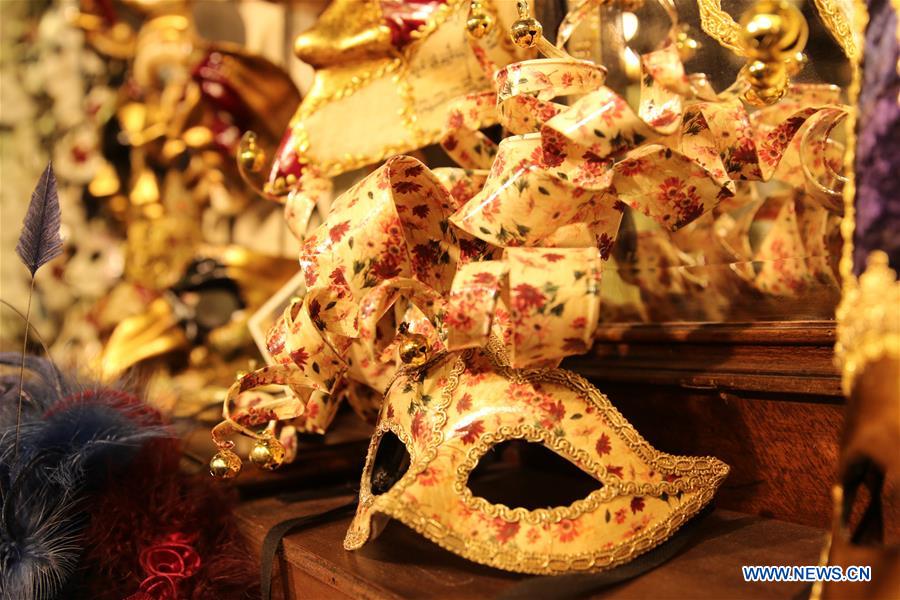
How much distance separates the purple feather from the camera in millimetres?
626

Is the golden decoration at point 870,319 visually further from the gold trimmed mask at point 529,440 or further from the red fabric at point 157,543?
the red fabric at point 157,543

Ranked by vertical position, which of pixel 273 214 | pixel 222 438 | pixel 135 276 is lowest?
pixel 135 276

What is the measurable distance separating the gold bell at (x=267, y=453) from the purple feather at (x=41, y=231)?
23 centimetres

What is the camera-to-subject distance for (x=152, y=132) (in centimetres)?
152

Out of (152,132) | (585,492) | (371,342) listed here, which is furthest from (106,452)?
(152,132)

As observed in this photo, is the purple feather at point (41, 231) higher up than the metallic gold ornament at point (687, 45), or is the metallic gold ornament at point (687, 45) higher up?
the metallic gold ornament at point (687, 45)

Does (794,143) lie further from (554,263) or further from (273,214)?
(273,214)

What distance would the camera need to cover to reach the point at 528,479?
2.46ft

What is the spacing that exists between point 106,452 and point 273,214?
0.78 meters

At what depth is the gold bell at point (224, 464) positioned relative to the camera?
54cm

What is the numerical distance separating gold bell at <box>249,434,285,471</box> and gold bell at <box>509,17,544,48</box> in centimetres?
33

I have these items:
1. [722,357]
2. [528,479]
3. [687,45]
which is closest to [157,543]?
[528,479]

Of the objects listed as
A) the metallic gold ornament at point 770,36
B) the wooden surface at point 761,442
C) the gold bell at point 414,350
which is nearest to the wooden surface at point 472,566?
the wooden surface at point 761,442

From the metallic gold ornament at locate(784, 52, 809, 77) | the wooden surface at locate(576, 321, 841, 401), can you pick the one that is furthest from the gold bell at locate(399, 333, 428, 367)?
the metallic gold ornament at locate(784, 52, 809, 77)
